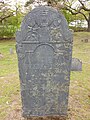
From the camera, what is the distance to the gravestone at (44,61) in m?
3.41

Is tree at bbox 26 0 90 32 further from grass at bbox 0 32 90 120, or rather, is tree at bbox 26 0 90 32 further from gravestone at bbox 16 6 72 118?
gravestone at bbox 16 6 72 118

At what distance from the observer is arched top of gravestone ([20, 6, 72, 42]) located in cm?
340

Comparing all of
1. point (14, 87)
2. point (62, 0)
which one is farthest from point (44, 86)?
point (62, 0)

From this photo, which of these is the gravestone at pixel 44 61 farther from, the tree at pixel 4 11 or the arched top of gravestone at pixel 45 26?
the tree at pixel 4 11

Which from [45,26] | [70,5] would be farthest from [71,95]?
[70,5]

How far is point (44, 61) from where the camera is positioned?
11.9 ft

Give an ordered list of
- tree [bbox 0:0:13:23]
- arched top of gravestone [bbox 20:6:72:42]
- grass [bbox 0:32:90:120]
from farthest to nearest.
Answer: tree [bbox 0:0:13:23] < grass [bbox 0:32:90:120] < arched top of gravestone [bbox 20:6:72:42]

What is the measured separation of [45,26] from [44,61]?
2.00ft

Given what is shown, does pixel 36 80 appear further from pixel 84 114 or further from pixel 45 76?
pixel 84 114

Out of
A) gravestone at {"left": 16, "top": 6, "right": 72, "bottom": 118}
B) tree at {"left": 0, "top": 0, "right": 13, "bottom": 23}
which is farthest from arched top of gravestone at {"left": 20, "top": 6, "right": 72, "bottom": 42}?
tree at {"left": 0, "top": 0, "right": 13, "bottom": 23}

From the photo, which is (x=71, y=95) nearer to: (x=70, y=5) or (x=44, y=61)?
(x=44, y=61)

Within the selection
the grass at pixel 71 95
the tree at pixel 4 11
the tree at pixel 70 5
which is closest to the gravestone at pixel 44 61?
the grass at pixel 71 95

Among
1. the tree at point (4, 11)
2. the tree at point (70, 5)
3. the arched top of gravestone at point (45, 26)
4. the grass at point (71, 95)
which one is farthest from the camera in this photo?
the tree at point (70, 5)

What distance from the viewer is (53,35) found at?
3.45 metres
